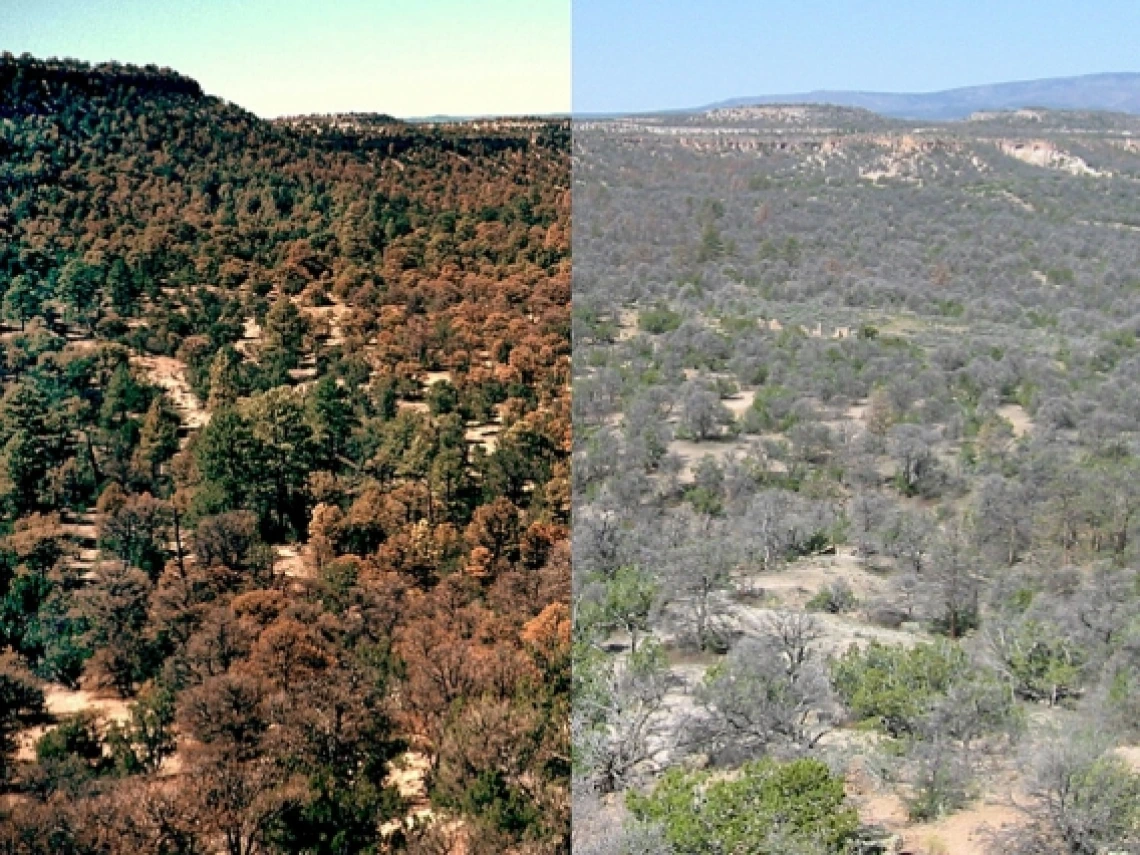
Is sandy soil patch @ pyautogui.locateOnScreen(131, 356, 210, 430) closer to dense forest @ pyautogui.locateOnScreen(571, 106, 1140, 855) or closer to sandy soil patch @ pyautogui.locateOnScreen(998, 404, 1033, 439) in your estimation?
dense forest @ pyautogui.locateOnScreen(571, 106, 1140, 855)

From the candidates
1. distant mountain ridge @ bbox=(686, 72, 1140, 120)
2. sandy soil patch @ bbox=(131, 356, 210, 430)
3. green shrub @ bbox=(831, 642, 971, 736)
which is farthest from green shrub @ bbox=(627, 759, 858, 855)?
sandy soil patch @ bbox=(131, 356, 210, 430)

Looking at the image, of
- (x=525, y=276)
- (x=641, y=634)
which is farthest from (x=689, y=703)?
(x=525, y=276)

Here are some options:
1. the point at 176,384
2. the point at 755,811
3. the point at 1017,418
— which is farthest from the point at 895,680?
the point at 176,384

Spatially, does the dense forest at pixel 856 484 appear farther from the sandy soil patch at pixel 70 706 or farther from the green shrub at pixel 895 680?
the sandy soil patch at pixel 70 706

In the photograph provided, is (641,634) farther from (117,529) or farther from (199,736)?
(117,529)

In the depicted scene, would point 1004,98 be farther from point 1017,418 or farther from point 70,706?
point 70,706

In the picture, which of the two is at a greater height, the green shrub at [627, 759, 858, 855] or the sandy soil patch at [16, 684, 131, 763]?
the green shrub at [627, 759, 858, 855]
